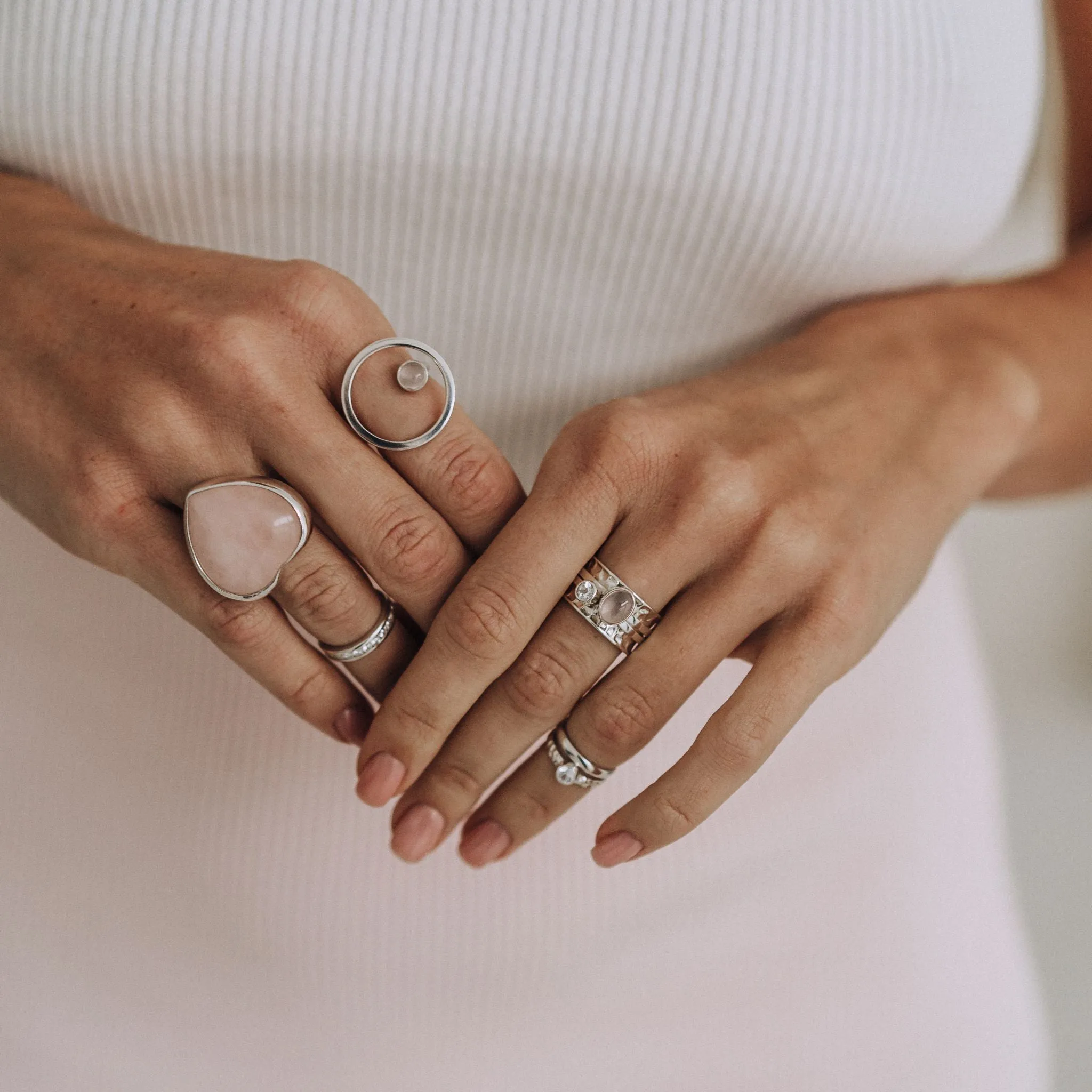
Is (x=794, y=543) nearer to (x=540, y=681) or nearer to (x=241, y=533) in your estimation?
(x=540, y=681)

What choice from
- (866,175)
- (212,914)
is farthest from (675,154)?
(212,914)

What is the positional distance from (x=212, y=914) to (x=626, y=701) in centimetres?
42

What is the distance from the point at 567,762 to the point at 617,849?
0.07 meters

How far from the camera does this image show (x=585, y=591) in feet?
2.14

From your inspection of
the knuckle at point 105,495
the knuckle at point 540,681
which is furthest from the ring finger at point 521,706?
the knuckle at point 105,495

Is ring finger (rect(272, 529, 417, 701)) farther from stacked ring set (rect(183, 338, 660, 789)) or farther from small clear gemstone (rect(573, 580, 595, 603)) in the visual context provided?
small clear gemstone (rect(573, 580, 595, 603))

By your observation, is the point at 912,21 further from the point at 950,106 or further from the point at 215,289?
the point at 215,289

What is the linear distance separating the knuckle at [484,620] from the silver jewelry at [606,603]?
50mm

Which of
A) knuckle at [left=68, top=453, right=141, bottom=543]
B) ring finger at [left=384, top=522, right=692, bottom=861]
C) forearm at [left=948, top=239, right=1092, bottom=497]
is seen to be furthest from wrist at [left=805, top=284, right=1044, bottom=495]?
knuckle at [left=68, top=453, right=141, bottom=543]

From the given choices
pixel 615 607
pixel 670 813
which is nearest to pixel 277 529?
pixel 615 607

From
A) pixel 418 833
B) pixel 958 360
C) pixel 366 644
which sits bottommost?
pixel 418 833

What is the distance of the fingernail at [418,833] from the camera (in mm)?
698

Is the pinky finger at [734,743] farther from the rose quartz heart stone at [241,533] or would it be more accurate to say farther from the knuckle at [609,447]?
the rose quartz heart stone at [241,533]

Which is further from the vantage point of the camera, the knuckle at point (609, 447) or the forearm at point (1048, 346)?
the forearm at point (1048, 346)
